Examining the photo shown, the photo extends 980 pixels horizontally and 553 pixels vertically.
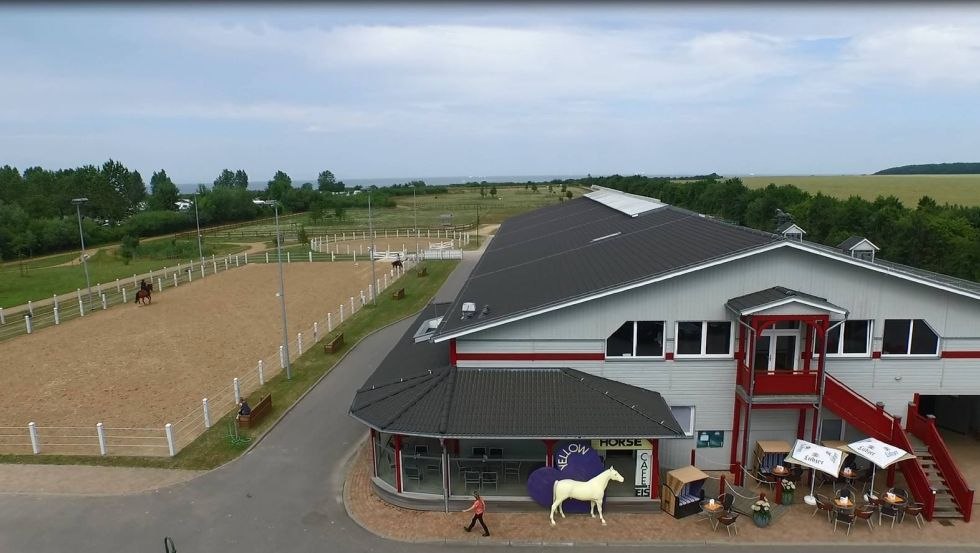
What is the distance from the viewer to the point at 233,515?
13.6 m

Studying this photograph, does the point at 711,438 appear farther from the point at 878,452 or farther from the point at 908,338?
the point at 908,338

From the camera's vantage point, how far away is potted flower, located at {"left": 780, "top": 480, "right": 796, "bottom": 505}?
1366cm

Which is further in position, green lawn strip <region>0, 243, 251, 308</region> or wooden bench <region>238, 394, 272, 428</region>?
green lawn strip <region>0, 243, 251, 308</region>

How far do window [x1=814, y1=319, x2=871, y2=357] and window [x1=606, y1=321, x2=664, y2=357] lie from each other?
4122 mm

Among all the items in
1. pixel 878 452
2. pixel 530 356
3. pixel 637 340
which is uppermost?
pixel 637 340

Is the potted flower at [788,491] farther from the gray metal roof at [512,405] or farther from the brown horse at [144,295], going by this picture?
the brown horse at [144,295]

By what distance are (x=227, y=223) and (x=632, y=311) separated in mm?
105682

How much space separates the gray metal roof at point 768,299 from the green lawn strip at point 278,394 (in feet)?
47.1

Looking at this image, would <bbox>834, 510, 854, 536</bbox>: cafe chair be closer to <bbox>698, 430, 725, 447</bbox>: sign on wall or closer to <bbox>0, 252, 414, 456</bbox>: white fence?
<bbox>698, 430, 725, 447</bbox>: sign on wall

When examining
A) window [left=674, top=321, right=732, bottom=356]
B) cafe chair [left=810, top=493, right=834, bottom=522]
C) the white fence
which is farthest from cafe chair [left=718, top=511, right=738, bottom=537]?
the white fence

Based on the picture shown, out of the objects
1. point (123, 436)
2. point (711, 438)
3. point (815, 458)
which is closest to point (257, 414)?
point (123, 436)

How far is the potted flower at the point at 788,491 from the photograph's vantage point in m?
13.7

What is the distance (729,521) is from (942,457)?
598 cm

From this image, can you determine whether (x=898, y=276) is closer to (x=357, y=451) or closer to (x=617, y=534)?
(x=617, y=534)
